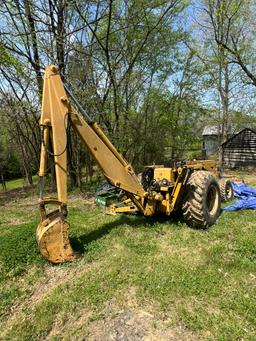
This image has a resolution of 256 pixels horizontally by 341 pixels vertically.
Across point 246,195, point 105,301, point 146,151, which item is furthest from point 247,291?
point 146,151

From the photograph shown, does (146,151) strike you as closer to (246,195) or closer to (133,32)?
(133,32)

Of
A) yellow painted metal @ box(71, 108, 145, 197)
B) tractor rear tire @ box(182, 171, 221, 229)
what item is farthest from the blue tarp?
yellow painted metal @ box(71, 108, 145, 197)

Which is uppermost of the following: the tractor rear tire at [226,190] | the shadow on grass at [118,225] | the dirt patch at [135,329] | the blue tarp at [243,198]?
the tractor rear tire at [226,190]

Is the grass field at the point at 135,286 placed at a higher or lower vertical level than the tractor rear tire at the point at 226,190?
lower

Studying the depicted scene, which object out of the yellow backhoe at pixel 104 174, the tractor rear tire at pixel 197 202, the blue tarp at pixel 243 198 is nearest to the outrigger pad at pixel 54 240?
the yellow backhoe at pixel 104 174

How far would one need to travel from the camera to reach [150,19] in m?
10.1

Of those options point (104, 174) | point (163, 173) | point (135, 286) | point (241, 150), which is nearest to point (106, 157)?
point (104, 174)

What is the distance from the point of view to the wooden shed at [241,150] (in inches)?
757

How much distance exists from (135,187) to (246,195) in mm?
4365

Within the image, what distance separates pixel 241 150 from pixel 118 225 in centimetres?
1664

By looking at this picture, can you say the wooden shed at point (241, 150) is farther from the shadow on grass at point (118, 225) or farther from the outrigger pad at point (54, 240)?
the outrigger pad at point (54, 240)

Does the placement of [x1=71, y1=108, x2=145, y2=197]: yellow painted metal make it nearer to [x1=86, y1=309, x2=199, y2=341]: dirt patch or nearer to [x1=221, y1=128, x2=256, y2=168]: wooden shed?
[x1=86, y1=309, x2=199, y2=341]: dirt patch

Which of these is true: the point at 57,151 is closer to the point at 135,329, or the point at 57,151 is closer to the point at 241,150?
the point at 135,329

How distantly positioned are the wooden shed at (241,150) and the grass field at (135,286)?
15141 millimetres
